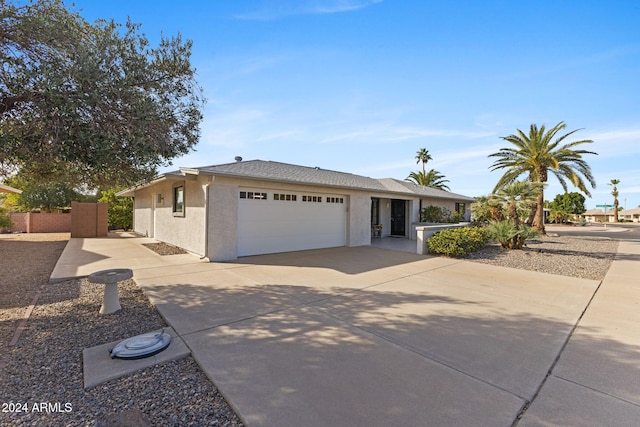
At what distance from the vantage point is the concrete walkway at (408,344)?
2.45 metres

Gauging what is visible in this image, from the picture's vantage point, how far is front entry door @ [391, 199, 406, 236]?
677 inches

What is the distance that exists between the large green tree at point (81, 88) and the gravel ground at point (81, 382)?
94.0 inches

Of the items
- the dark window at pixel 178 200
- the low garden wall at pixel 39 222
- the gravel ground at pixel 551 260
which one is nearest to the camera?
the gravel ground at pixel 551 260

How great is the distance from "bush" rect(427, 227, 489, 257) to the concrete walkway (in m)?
2.88

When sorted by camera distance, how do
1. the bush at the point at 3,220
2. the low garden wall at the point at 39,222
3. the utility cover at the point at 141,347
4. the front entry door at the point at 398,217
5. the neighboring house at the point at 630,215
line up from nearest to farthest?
the utility cover at the point at 141,347 → the bush at the point at 3,220 → the front entry door at the point at 398,217 → the low garden wall at the point at 39,222 → the neighboring house at the point at 630,215

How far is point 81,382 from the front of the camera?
Answer: 2.77 meters

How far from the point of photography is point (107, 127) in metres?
4.15

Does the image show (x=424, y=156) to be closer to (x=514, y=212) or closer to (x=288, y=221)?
(x=514, y=212)

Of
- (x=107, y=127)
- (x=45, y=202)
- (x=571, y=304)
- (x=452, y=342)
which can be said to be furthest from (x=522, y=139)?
(x=45, y=202)

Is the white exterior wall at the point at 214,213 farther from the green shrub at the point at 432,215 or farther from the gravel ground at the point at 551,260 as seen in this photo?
the gravel ground at the point at 551,260

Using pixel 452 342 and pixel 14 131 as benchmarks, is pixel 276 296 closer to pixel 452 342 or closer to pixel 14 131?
pixel 452 342

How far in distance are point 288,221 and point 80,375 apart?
8.09 metres

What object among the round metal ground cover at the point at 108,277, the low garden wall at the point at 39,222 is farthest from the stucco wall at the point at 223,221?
the low garden wall at the point at 39,222

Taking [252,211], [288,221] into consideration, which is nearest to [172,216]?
[252,211]
